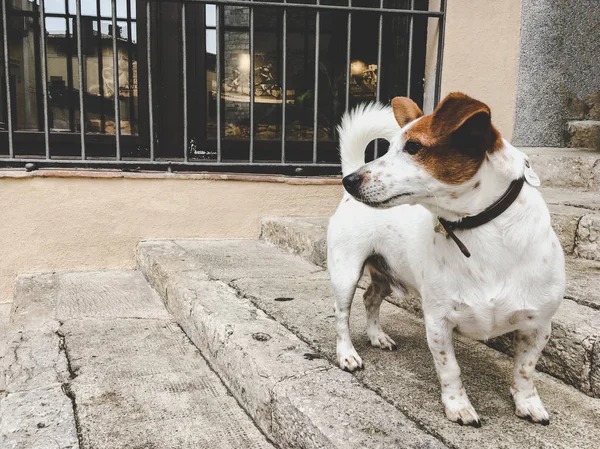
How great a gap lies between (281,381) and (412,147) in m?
0.78

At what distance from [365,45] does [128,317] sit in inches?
121

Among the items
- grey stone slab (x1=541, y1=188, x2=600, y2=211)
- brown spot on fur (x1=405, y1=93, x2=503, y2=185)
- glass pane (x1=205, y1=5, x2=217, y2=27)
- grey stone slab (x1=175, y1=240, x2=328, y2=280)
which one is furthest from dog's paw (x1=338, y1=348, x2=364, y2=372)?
glass pane (x1=205, y1=5, x2=217, y2=27)

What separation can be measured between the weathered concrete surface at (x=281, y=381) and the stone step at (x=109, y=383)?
8 cm

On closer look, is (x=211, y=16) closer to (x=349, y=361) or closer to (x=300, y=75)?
(x=300, y=75)

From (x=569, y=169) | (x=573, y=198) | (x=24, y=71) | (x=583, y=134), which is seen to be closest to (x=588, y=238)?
(x=573, y=198)

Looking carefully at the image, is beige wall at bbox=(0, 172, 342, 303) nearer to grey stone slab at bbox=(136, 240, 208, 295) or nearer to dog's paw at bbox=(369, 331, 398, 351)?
grey stone slab at bbox=(136, 240, 208, 295)

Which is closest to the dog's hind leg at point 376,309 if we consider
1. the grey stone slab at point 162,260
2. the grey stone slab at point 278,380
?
the grey stone slab at point 278,380

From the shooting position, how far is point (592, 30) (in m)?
3.47

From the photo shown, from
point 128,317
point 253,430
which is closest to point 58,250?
point 128,317

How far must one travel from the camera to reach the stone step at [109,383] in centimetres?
163

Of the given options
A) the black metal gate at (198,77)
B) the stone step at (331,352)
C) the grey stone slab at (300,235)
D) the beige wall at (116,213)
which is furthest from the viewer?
the black metal gate at (198,77)

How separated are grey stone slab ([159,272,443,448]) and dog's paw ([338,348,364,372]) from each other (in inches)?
Result: 1.9

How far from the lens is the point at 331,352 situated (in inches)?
74.5

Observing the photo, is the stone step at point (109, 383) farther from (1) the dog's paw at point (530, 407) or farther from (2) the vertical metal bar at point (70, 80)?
(2) the vertical metal bar at point (70, 80)
